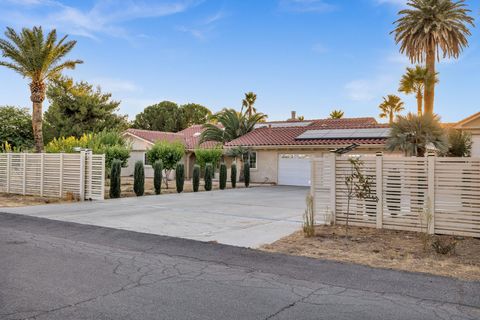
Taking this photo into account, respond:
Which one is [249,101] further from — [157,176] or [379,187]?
[379,187]

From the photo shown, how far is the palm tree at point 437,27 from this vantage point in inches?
1118

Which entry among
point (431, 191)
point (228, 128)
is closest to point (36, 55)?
point (228, 128)

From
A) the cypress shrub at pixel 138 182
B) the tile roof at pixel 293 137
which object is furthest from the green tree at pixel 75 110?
the cypress shrub at pixel 138 182

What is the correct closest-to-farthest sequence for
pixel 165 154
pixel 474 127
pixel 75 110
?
1. pixel 165 154
2. pixel 474 127
3. pixel 75 110

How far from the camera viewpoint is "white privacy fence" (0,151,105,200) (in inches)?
680

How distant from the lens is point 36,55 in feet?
80.5

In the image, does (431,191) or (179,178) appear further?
(179,178)

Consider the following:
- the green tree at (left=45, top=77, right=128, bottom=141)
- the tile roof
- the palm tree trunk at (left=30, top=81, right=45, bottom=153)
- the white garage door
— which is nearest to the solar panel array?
the tile roof

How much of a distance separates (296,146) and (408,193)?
19.3 meters

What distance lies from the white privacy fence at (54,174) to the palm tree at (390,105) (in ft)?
145

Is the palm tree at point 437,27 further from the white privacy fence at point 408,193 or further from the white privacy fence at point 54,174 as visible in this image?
the white privacy fence at point 54,174

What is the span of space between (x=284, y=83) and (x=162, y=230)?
66.0ft

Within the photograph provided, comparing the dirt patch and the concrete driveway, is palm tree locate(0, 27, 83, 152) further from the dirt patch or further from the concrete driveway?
the dirt patch

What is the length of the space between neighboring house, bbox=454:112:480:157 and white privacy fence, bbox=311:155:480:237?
755 inches
